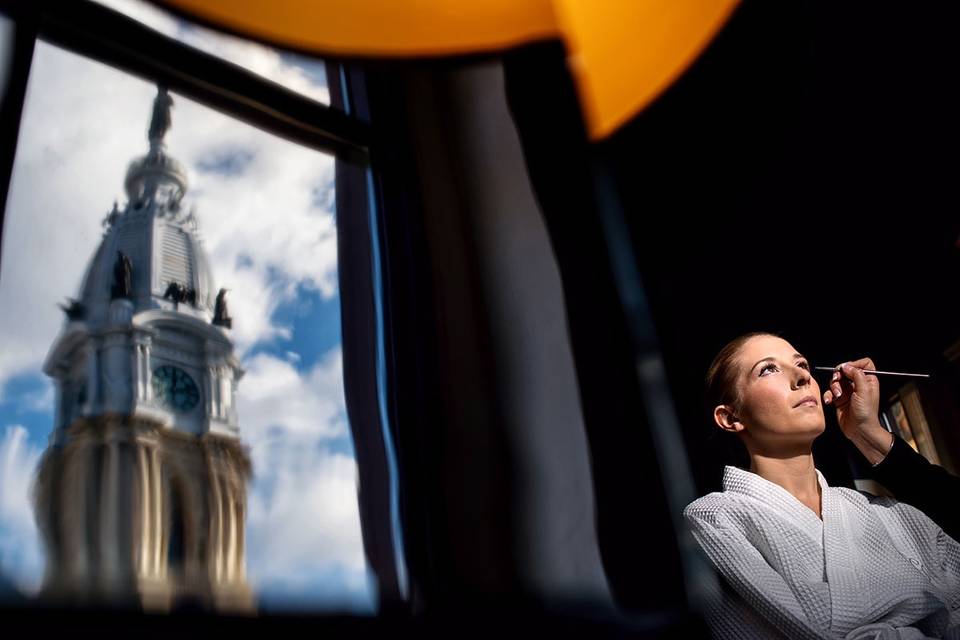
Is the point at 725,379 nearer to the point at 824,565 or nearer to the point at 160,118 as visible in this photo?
the point at 824,565

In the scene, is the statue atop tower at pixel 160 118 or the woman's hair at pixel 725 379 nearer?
the woman's hair at pixel 725 379

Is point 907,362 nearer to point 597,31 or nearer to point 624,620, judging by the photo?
point 624,620

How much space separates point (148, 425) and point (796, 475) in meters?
1.04

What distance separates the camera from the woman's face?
46.1 inches

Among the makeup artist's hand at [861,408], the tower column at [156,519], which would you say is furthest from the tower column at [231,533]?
the makeup artist's hand at [861,408]

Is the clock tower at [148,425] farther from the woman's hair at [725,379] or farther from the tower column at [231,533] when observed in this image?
the woman's hair at [725,379]

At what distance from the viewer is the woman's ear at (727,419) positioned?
1.23m

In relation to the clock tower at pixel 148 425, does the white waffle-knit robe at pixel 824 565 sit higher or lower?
lower

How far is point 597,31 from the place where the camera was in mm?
1942

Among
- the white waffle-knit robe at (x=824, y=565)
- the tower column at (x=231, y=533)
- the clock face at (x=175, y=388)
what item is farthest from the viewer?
the clock face at (x=175, y=388)

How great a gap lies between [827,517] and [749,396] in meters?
0.19

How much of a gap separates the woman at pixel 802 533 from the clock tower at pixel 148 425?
2.17ft

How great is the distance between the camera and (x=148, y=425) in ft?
4.69

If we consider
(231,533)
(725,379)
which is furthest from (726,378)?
(231,533)
